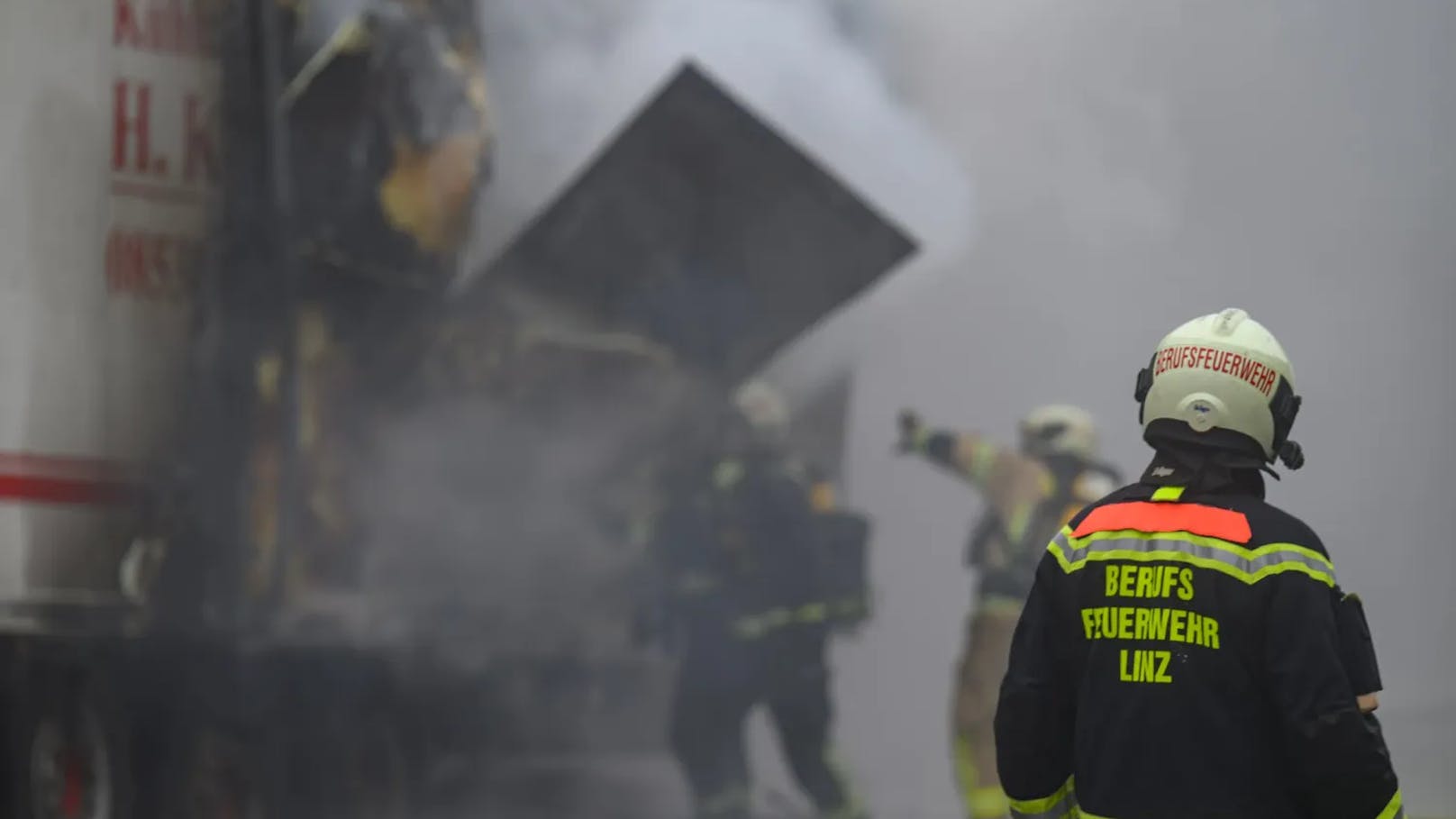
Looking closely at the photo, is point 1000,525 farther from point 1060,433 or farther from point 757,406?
point 757,406

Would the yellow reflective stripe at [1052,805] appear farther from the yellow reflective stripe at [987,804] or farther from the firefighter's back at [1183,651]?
the yellow reflective stripe at [987,804]

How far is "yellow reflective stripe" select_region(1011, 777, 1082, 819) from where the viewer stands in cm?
217

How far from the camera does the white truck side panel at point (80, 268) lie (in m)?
4.82

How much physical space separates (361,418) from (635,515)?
0.95m

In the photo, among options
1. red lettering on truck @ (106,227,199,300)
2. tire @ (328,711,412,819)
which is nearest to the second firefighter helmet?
tire @ (328,711,412,819)

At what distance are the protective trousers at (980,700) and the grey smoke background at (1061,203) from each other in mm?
61

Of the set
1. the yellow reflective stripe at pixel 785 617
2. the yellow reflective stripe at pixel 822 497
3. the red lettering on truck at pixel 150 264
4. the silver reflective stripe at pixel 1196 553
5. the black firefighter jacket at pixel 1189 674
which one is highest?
the red lettering on truck at pixel 150 264

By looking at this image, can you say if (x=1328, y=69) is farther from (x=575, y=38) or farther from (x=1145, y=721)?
(x=1145, y=721)

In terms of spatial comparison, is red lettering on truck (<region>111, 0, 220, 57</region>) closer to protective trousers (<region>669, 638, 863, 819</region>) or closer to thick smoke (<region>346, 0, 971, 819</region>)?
thick smoke (<region>346, 0, 971, 819</region>)

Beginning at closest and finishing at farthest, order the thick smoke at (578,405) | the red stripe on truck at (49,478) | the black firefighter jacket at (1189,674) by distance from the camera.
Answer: the black firefighter jacket at (1189,674)
the red stripe on truck at (49,478)
the thick smoke at (578,405)

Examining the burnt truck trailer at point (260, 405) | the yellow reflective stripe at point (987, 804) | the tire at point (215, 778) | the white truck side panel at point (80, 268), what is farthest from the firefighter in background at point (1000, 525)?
the white truck side panel at point (80, 268)

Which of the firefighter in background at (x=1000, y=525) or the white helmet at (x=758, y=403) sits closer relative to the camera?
the firefighter in background at (x=1000, y=525)

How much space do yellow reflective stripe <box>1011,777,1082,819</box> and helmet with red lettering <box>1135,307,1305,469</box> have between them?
1.33 feet

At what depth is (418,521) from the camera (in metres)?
5.35
